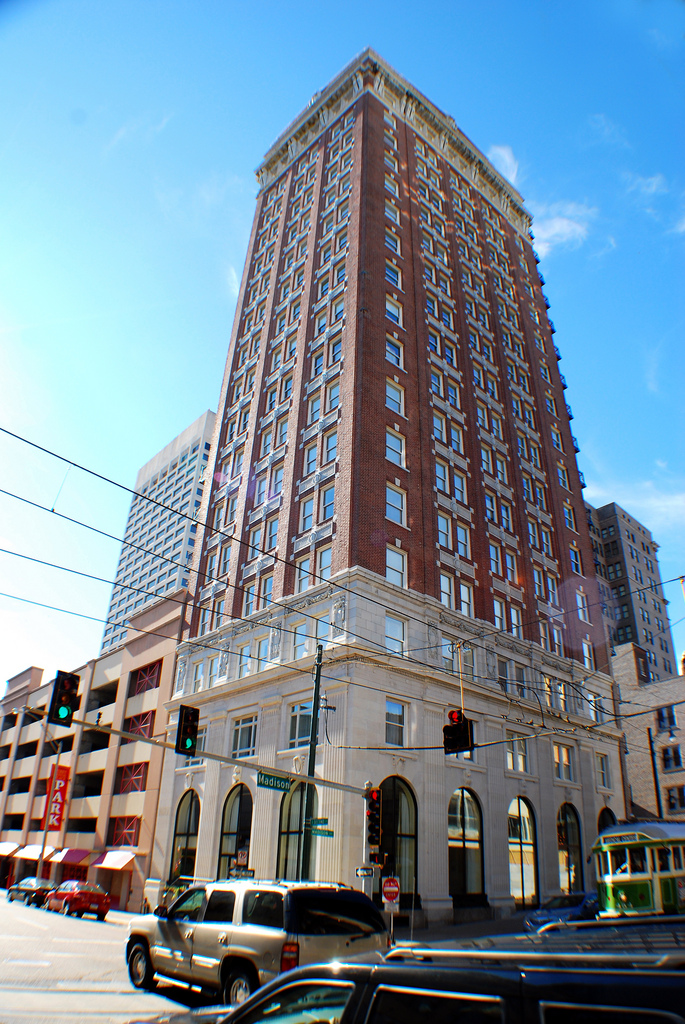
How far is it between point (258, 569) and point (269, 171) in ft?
141

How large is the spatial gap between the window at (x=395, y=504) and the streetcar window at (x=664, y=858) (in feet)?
58.7

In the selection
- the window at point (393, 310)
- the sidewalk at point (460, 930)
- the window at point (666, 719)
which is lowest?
the sidewalk at point (460, 930)

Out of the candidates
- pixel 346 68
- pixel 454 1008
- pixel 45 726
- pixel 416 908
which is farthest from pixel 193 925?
pixel 346 68

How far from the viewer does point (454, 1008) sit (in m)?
3.43

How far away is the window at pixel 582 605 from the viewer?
46219mm

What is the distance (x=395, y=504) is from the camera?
34438mm

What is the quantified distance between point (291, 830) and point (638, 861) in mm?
14041

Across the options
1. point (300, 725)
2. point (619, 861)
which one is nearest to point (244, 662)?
point (300, 725)

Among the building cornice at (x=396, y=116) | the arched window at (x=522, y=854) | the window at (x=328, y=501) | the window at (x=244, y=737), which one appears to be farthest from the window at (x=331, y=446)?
the building cornice at (x=396, y=116)

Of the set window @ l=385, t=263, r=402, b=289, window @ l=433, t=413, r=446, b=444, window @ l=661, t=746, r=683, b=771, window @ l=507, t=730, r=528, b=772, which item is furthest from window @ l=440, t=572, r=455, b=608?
window @ l=661, t=746, r=683, b=771

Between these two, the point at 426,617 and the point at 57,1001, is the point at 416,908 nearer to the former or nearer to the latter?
the point at 426,617

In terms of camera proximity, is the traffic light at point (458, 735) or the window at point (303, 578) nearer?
the traffic light at point (458, 735)

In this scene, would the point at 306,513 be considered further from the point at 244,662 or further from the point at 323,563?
the point at 244,662

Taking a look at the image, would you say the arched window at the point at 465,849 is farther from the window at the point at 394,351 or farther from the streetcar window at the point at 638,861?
the window at the point at 394,351
